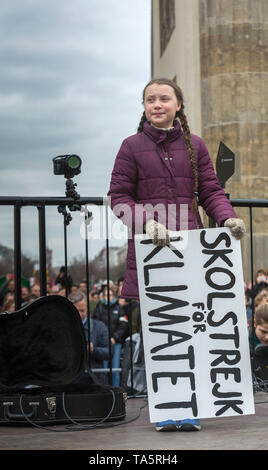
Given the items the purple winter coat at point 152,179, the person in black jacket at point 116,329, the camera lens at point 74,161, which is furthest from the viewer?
the person in black jacket at point 116,329

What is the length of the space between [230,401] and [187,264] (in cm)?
79

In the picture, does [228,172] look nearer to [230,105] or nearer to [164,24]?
[230,105]

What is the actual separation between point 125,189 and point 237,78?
18423 mm

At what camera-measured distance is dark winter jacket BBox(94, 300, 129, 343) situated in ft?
28.6

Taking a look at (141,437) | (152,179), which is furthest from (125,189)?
(141,437)

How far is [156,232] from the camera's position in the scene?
394 cm

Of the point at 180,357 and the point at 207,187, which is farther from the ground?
the point at 207,187

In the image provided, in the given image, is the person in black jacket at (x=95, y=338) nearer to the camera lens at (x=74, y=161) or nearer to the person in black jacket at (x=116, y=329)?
the person in black jacket at (x=116, y=329)

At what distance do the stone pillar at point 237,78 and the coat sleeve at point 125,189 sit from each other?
691 inches

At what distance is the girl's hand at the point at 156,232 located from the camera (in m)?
3.94

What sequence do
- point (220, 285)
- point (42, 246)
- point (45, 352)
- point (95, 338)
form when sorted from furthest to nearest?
1. point (95, 338)
2. point (42, 246)
3. point (45, 352)
4. point (220, 285)

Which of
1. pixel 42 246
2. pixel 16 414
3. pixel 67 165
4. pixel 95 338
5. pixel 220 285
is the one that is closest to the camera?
pixel 220 285

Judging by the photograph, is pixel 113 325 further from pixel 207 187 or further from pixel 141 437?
pixel 141 437

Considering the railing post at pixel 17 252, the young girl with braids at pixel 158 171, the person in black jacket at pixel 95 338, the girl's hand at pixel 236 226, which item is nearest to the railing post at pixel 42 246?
the railing post at pixel 17 252
